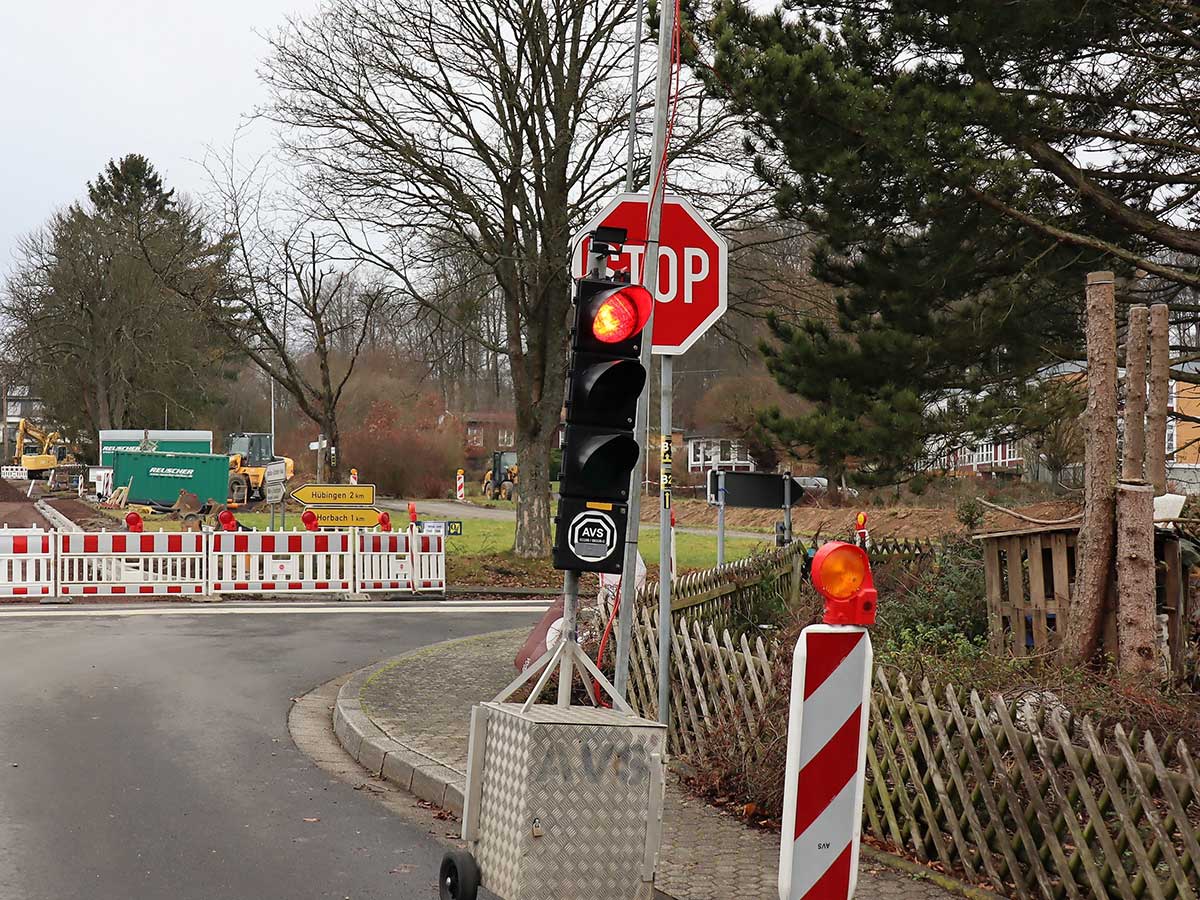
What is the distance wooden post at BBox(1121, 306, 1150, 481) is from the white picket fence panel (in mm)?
15090

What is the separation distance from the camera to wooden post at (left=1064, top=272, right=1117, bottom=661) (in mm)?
7699

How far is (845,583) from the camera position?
423 cm

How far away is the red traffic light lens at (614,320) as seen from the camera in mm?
6074

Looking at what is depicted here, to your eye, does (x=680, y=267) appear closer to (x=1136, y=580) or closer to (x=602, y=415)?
(x=602, y=415)

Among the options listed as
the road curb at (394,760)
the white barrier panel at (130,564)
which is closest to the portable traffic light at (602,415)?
the road curb at (394,760)

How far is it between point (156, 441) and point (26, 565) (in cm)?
3933

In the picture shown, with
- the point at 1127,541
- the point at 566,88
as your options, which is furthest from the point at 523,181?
the point at 1127,541

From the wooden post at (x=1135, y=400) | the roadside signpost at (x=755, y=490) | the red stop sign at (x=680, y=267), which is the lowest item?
the roadside signpost at (x=755, y=490)

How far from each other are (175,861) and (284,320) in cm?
2306

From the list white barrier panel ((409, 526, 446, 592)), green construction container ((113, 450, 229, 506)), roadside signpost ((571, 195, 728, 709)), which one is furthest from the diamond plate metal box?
green construction container ((113, 450, 229, 506))

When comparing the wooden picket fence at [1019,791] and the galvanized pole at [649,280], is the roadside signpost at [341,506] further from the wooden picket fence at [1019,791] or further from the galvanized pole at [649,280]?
the wooden picket fence at [1019,791]

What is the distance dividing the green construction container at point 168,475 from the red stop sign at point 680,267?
42923mm

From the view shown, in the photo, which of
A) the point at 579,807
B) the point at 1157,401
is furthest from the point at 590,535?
the point at 1157,401

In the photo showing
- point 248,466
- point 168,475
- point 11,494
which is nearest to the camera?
point 168,475
